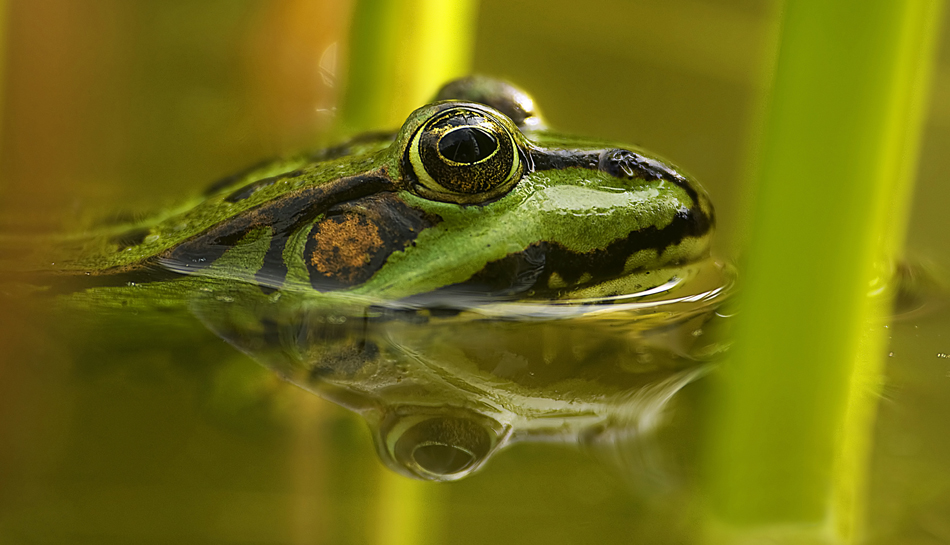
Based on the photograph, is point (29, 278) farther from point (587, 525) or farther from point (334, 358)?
point (587, 525)

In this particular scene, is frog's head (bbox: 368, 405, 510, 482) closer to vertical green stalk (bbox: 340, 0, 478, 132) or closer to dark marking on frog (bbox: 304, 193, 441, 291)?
dark marking on frog (bbox: 304, 193, 441, 291)

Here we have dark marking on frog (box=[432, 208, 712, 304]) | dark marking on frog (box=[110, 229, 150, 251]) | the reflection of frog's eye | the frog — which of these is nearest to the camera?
the reflection of frog's eye

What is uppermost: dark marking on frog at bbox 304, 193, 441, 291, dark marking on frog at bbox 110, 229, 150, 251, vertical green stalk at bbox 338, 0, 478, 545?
vertical green stalk at bbox 338, 0, 478, 545

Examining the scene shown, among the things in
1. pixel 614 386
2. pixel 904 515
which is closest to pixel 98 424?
pixel 614 386

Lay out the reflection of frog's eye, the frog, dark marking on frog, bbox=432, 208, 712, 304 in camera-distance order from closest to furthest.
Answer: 1. the reflection of frog's eye
2. the frog
3. dark marking on frog, bbox=432, 208, 712, 304

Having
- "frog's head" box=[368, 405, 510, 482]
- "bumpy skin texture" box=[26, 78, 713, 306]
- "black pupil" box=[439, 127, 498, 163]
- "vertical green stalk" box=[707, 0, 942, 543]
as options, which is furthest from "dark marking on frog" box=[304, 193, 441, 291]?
"vertical green stalk" box=[707, 0, 942, 543]
